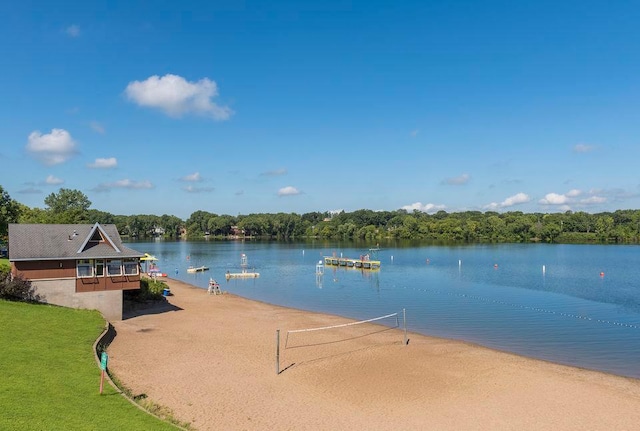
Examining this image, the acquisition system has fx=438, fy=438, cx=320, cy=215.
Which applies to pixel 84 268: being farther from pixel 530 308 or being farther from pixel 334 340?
pixel 530 308

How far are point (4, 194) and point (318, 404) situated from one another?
61.7 metres

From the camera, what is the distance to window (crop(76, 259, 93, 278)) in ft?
109

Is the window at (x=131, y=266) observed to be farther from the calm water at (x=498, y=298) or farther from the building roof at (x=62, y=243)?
the calm water at (x=498, y=298)

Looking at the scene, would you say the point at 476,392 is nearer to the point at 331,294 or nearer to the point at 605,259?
the point at 331,294

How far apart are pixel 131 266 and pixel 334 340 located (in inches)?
684

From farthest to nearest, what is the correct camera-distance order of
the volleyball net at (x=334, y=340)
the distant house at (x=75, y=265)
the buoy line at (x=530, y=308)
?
the buoy line at (x=530, y=308), the distant house at (x=75, y=265), the volleyball net at (x=334, y=340)

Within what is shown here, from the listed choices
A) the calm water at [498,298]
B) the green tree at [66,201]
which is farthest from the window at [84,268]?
the green tree at [66,201]

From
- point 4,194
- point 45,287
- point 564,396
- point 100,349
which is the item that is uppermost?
point 4,194

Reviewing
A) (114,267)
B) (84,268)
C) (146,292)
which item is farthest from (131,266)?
(146,292)

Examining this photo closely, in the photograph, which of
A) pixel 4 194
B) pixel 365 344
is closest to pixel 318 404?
pixel 365 344

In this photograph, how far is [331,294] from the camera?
57.1 meters

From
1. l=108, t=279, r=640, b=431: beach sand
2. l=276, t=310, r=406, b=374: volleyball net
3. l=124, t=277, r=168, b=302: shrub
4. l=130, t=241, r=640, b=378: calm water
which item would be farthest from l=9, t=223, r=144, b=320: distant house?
l=130, t=241, r=640, b=378: calm water

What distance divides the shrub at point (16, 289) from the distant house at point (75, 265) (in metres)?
0.44

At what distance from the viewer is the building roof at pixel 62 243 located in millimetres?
32062
